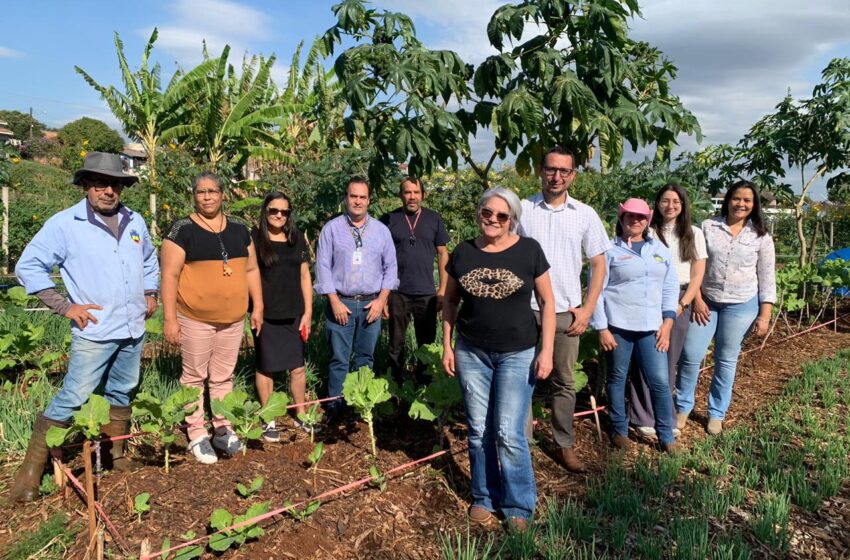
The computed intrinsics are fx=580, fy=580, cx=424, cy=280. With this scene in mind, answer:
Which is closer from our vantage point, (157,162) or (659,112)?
(659,112)

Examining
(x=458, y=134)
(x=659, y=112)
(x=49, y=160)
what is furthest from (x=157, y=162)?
(x=49, y=160)

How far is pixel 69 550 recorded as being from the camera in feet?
8.62

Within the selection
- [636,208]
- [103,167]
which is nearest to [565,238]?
[636,208]

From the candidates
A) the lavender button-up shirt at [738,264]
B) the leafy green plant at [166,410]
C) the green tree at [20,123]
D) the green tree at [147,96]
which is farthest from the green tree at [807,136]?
the green tree at [20,123]

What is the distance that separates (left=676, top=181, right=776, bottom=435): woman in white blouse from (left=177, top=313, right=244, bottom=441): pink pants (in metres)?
3.07

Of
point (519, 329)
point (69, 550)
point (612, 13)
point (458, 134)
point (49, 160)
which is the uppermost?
point (49, 160)

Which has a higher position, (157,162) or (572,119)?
(157,162)

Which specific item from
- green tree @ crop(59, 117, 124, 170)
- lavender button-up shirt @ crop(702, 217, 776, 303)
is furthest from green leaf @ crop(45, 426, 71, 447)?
green tree @ crop(59, 117, 124, 170)

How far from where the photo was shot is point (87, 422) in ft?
9.32

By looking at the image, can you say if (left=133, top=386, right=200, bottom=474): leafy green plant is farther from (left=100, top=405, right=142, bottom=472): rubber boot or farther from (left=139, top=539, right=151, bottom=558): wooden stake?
(left=139, top=539, right=151, bottom=558): wooden stake

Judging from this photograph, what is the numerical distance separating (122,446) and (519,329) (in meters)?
2.39

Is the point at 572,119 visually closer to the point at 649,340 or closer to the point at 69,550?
the point at 649,340

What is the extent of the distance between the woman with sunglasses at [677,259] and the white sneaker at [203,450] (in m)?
2.75

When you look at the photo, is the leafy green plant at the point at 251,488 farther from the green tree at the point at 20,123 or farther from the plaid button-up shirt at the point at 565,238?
the green tree at the point at 20,123
